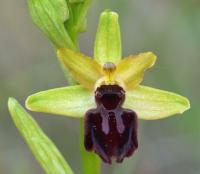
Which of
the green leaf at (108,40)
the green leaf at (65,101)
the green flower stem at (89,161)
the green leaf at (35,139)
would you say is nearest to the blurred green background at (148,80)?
the green leaf at (35,139)

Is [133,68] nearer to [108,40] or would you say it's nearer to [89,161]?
[108,40]

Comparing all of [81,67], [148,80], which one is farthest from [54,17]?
[148,80]

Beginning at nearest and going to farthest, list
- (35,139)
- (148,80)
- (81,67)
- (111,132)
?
(111,132) < (81,67) < (35,139) < (148,80)

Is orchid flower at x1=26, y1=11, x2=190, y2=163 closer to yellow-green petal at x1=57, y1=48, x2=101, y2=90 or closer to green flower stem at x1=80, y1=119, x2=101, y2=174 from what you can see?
yellow-green petal at x1=57, y1=48, x2=101, y2=90

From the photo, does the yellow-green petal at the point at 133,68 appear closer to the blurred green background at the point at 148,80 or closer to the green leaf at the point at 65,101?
the green leaf at the point at 65,101
